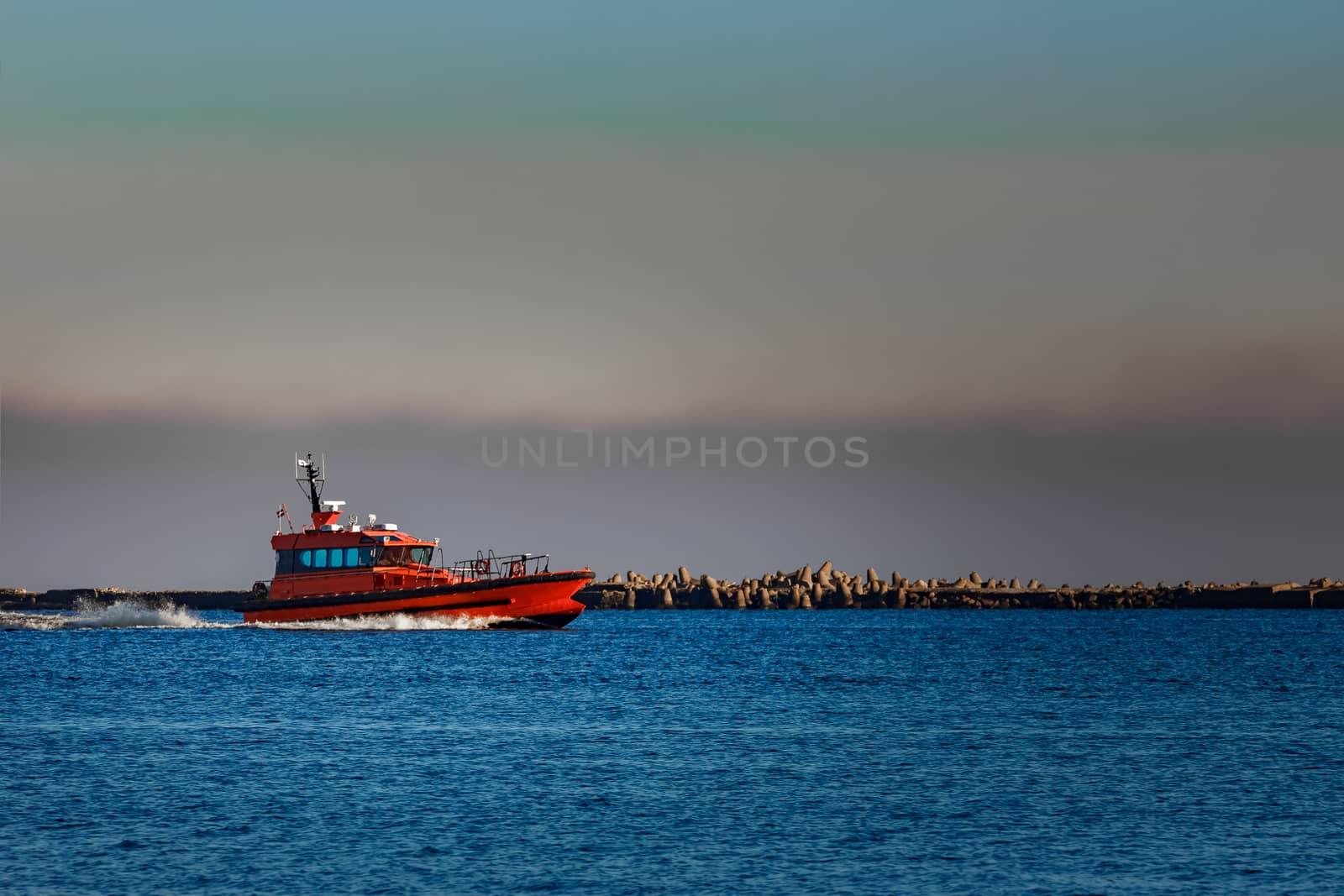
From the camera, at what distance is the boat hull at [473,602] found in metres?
73.7

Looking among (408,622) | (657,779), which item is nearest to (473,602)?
(408,622)

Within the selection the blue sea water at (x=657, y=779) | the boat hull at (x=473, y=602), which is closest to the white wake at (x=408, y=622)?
the boat hull at (x=473, y=602)

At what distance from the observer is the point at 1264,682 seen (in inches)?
2293

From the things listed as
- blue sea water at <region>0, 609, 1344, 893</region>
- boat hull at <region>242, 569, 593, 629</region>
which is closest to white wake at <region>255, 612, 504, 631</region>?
boat hull at <region>242, 569, 593, 629</region>

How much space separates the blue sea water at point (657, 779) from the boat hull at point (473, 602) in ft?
35.5

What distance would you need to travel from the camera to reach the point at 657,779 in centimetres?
2925

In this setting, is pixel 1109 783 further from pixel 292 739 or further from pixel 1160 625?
pixel 1160 625

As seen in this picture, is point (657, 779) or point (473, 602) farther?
point (473, 602)

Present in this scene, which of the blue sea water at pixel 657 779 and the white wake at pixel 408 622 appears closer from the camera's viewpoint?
the blue sea water at pixel 657 779

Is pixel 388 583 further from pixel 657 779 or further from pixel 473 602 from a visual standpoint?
pixel 657 779

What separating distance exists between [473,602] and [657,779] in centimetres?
4615

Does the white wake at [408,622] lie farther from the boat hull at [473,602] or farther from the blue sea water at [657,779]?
the blue sea water at [657,779]

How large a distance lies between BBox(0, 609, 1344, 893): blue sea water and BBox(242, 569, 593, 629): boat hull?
35.5ft

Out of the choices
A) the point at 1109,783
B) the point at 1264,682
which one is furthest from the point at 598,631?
the point at 1109,783
